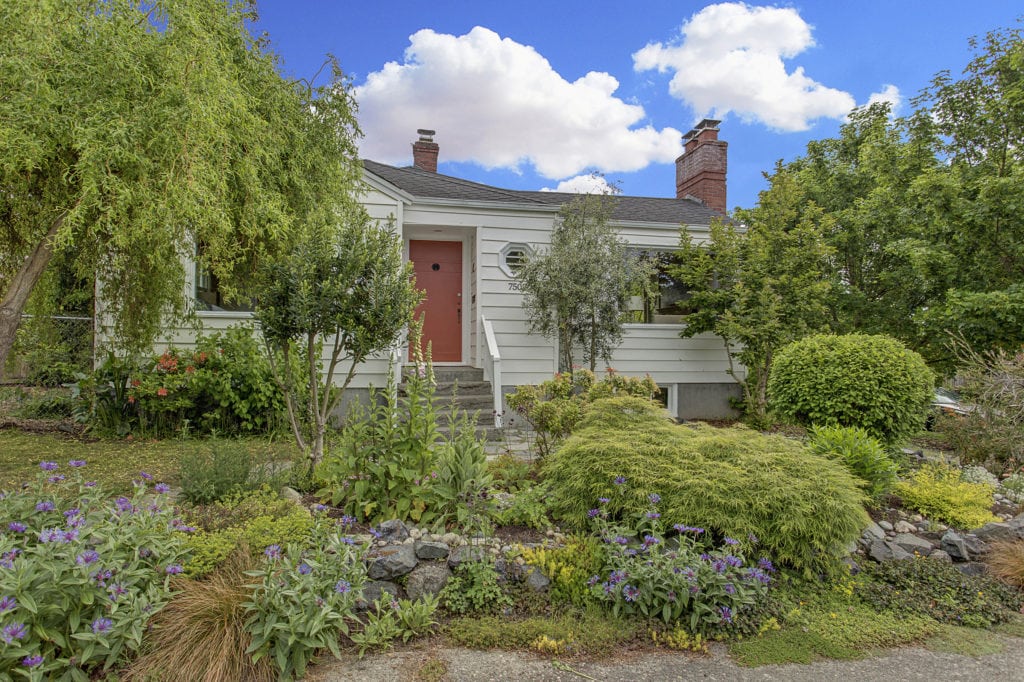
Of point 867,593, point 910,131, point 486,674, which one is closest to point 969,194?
point 910,131

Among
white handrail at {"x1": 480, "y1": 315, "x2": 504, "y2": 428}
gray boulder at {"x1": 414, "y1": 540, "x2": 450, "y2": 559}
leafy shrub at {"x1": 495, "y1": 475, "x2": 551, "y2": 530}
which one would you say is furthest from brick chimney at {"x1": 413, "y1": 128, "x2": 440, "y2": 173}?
gray boulder at {"x1": 414, "y1": 540, "x2": 450, "y2": 559}

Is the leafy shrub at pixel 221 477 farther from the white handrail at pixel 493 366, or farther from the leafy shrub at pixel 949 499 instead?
the leafy shrub at pixel 949 499

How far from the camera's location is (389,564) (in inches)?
122

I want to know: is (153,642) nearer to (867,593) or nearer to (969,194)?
(867,593)

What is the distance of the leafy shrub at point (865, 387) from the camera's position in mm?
5168

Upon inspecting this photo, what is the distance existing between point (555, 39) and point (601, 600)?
7.88m

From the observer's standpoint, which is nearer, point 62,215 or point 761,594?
point 761,594

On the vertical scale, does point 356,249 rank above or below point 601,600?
above

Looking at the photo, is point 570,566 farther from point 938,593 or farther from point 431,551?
point 938,593

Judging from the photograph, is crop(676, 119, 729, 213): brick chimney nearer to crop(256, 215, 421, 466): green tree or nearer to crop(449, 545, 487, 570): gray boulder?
crop(256, 215, 421, 466): green tree

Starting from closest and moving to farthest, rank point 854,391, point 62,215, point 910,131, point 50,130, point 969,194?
point 50,130 < point 62,215 < point 854,391 < point 969,194 < point 910,131

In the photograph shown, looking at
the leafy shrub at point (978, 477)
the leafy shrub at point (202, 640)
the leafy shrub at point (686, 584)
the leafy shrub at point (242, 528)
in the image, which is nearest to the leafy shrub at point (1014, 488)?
the leafy shrub at point (978, 477)

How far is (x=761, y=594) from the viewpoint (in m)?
3.15

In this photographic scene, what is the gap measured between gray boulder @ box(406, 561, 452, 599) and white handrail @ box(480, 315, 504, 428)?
451 centimetres
